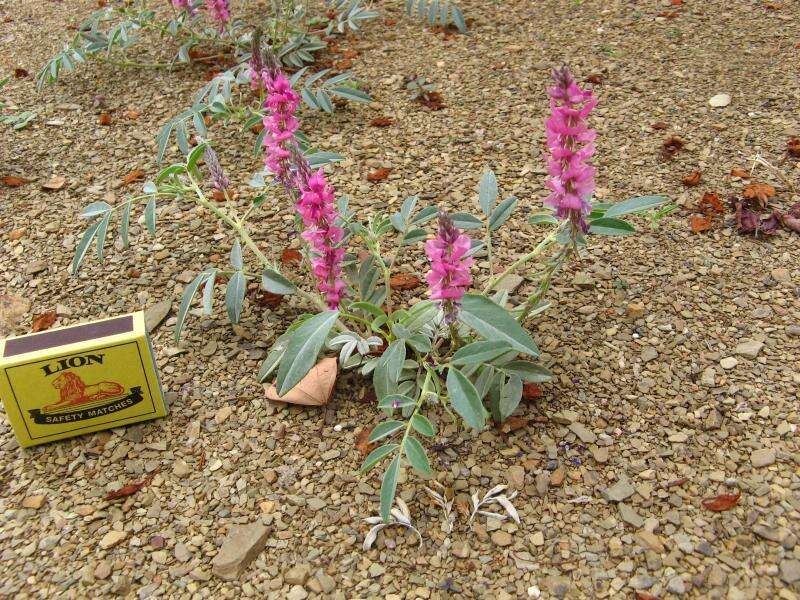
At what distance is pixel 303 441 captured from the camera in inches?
62.2

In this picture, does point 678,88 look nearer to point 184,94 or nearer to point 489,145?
point 489,145

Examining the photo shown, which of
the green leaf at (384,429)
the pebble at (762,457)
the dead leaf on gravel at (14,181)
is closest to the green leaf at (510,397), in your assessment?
the green leaf at (384,429)

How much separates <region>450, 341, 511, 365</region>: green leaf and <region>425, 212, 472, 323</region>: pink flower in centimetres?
10

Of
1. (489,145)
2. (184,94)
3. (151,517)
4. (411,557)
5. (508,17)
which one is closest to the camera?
(411,557)

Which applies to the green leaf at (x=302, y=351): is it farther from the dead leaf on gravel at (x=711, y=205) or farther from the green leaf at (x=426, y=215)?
the dead leaf on gravel at (x=711, y=205)

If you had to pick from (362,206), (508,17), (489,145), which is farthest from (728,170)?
(508,17)

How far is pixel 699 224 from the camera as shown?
200 centimetres

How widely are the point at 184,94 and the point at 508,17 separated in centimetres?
132

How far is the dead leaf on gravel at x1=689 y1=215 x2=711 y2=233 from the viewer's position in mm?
1994

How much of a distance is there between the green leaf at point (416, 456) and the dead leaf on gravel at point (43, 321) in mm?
1068

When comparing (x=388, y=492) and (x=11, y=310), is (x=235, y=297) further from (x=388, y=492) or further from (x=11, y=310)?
(x=11, y=310)

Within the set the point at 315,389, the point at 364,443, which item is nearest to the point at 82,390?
the point at 315,389

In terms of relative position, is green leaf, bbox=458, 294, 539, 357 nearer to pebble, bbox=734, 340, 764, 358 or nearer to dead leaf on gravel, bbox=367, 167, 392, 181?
pebble, bbox=734, 340, 764, 358

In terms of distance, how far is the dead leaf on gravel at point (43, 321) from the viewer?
1.89 metres
